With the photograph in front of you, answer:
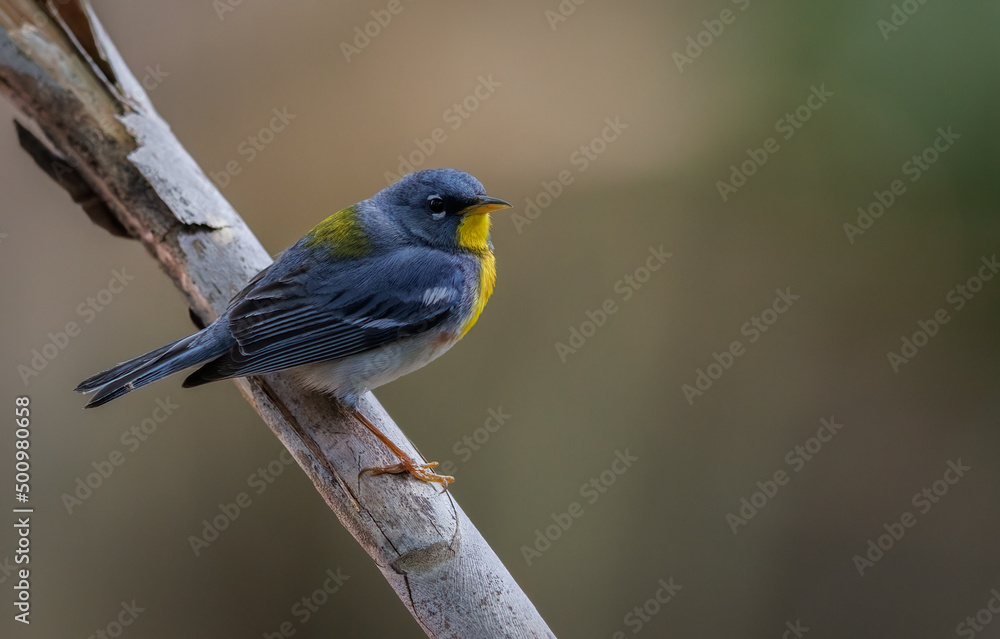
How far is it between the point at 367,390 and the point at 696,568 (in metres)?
2.54

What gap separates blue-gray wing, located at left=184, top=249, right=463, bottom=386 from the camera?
2.40 meters

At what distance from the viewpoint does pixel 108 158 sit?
2873 millimetres

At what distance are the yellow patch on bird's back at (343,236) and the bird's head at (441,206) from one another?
133 millimetres

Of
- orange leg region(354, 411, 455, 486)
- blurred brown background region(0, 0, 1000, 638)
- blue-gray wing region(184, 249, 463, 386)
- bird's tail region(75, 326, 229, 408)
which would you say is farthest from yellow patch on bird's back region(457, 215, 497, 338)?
blurred brown background region(0, 0, 1000, 638)

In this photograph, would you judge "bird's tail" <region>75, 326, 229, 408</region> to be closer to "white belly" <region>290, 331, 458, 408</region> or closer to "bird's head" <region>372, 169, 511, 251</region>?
"white belly" <region>290, 331, 458, 408</region>

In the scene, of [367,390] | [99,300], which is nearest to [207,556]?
[99,300]

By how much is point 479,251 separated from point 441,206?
0.24m

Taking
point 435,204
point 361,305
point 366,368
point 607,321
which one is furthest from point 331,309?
point 607,321

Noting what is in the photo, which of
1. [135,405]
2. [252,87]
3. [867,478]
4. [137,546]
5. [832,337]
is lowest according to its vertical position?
[867,478]

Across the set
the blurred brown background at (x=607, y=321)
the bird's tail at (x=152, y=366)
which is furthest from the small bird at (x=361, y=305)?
the blurred brown background at (x=607, y=321)

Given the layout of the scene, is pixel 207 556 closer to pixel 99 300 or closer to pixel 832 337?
pixel 99 300

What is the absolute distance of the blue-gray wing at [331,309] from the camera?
240 cm

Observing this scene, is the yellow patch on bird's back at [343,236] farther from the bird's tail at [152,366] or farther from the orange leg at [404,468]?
the orange leg at [404,468]

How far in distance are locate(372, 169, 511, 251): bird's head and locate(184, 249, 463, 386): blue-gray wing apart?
0.12 m
